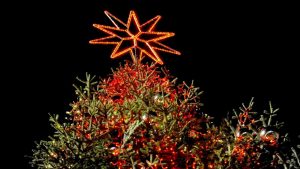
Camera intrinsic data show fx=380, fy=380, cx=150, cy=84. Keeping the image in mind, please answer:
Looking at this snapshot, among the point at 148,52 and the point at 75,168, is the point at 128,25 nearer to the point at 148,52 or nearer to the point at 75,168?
the point at 148,52

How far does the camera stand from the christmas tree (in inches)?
244

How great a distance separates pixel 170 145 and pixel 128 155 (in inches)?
31.5

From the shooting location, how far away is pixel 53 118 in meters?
6.28

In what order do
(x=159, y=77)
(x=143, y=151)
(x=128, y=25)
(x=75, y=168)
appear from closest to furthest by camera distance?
(x=75, y=168), (x=143, y=151), (x=128, y=25), (x=159, y=77)

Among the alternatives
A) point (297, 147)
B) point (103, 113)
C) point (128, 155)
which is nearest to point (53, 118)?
point (103, 113)

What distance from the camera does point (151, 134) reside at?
6.65 meters

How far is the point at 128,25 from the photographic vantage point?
688 cm

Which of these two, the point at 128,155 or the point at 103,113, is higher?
the point at 103,113

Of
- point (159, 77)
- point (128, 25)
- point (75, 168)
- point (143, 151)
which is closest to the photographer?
point (75, 168)

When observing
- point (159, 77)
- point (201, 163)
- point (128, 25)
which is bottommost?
point (201, 163)

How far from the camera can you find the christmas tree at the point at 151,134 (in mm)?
6203

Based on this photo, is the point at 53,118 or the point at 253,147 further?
the point at 253,147

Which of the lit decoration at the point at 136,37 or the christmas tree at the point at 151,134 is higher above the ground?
the lit decoration at the point at 136,37

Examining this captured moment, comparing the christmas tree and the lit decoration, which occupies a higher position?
the lit decoration
